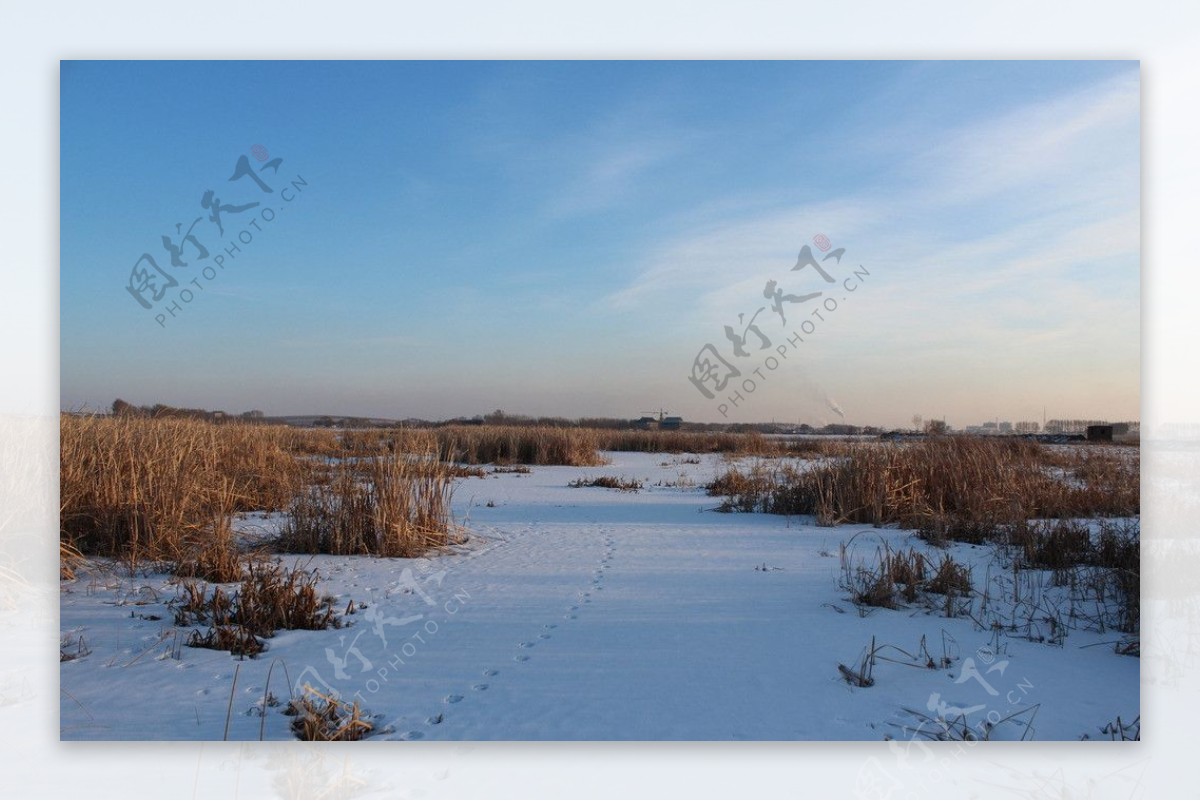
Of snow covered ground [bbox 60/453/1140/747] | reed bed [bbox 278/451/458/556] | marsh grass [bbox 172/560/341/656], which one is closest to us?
snow covered ground [bbox 60/453/1140/747]

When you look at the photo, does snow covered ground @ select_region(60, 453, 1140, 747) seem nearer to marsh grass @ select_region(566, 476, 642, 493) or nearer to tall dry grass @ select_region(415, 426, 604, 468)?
marsh grass @ select_region(566, 476, 642, 493)

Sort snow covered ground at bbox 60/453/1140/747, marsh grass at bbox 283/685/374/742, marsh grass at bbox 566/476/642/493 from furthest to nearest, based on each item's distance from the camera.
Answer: marsh grass at bbox 566/476/642/493
snow covered ground at bbox 60/453/1140/747
marsh grass at bbox 283/685/374/742

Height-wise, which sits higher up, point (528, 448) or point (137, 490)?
point (137, 490)

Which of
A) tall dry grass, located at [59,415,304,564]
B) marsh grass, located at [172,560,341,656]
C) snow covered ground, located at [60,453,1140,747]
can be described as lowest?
snow covered ground, located at [60,453,1140,747]

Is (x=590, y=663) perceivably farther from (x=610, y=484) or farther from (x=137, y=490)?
(x=610, y=484)

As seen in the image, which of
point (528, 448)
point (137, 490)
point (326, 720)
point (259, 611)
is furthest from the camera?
point (528, 448)

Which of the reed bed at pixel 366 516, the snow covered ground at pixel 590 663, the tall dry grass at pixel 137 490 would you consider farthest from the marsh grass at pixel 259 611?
the reed bed at pixel 366 516

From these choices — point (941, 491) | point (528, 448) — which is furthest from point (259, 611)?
point (528, 448)

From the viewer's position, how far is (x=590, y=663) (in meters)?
3.05

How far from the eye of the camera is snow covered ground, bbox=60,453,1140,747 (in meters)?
2.64

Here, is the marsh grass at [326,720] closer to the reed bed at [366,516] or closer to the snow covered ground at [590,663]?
the snow covered ground at [590,663]

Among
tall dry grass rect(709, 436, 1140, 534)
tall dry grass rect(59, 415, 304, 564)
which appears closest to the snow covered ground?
tall dry grass rect(59, 415, 304, 564)

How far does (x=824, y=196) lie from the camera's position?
5145mm

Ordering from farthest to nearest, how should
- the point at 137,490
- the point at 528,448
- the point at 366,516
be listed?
1. the point at 528,448
2. the point at 366,516
3. the point at 137,490
